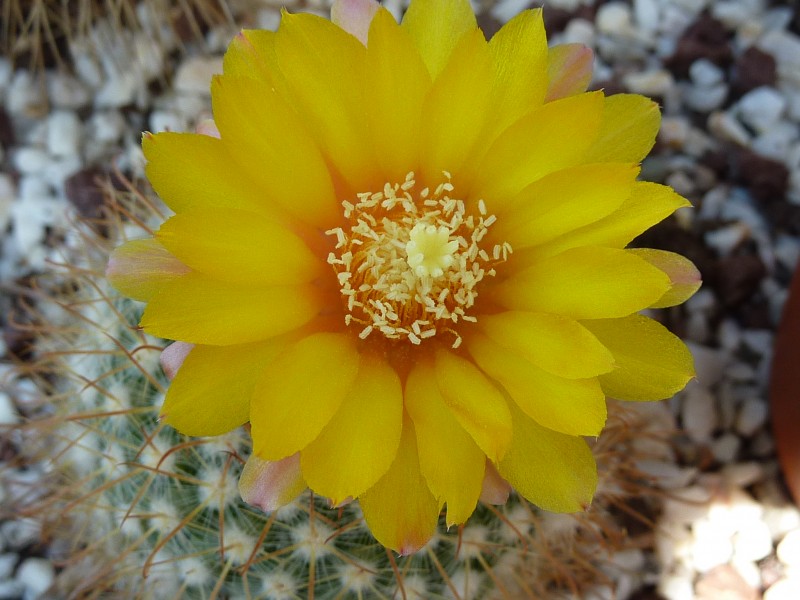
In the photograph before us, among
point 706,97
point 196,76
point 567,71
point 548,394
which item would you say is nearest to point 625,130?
point 567,71

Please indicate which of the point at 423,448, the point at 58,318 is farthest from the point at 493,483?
the point at 58,318

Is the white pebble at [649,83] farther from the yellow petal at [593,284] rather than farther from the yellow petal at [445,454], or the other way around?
the yellow petal at [445,454]

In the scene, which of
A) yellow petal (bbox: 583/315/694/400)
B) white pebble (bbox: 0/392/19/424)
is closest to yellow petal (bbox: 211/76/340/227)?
yellow petal (bbox: 583/315/694/400)

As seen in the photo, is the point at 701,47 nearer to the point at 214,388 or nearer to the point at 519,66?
the point at 519,66

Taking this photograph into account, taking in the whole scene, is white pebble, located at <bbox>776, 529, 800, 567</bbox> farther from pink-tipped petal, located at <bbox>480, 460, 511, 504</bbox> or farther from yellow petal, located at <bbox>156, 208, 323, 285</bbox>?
yellow petal, located at <bbox>156, 208, 323, 285</bbox>

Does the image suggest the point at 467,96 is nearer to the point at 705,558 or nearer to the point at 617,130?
the point at 617,130

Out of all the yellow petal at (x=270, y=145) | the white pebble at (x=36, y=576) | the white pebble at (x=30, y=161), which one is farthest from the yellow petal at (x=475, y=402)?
the white pebble at (x=30, y=161)
